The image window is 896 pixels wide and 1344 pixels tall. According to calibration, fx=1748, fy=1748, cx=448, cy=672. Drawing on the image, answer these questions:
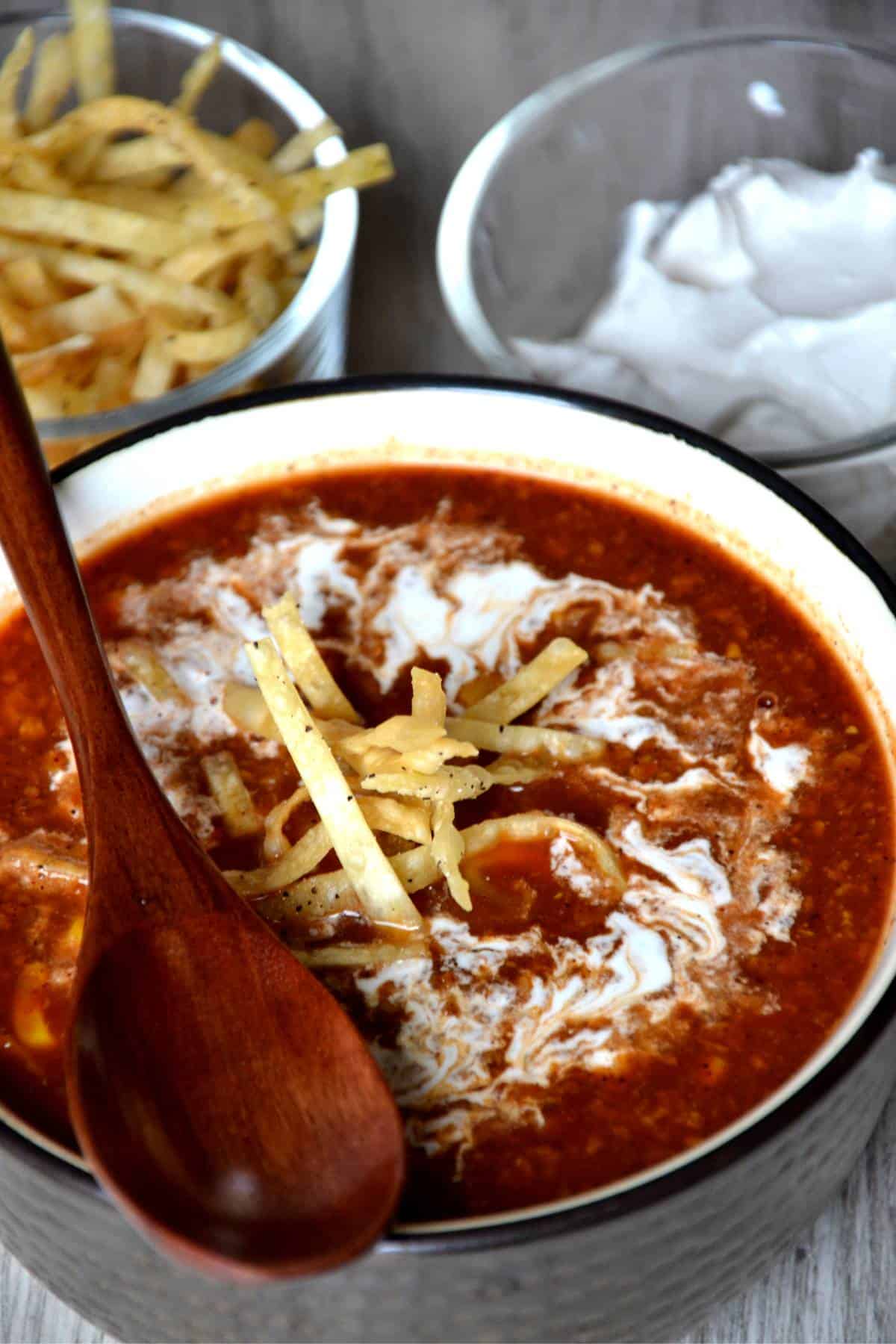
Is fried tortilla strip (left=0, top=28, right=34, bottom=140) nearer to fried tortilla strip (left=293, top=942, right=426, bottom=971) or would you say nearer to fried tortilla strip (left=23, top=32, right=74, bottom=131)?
fried tortilla strip (left=23, top=32, right=74, bottom=131)

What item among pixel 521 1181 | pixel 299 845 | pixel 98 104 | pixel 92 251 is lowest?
pixel 521 1181

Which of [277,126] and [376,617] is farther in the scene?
[277,126]

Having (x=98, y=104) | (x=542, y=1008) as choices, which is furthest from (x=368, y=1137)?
(x=98, y=104)

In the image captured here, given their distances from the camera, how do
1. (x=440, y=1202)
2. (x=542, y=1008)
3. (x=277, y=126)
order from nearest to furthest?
(x=440, y=1202) → (x=542, y=1008) → (x=277, y=126)

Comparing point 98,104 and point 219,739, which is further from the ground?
point 98,104

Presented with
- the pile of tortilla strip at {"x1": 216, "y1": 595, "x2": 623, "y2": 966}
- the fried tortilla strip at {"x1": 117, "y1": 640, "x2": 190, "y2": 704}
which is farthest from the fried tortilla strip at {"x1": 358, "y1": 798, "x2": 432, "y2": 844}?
the fried tortilla strip at {"x1": 117, "y1": 640, "x2": 190, "y2": 704}

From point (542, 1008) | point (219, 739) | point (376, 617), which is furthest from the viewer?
point (376, 617)

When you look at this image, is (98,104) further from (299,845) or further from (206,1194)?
(206,1194)

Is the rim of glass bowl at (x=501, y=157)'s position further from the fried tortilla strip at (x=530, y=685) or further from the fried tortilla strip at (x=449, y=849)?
the fried tortilla strip at (x=449, y=849)
